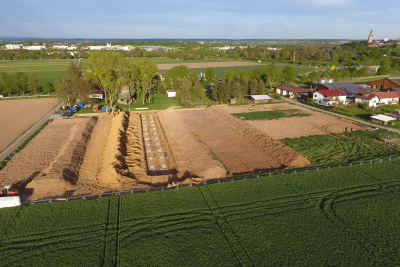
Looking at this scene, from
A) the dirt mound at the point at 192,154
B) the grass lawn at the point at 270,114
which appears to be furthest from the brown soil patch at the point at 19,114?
the grass lawn at the point at 270,114

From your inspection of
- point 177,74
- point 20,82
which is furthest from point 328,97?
point 20,82

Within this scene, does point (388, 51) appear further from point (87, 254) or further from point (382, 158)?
point (87, 254)

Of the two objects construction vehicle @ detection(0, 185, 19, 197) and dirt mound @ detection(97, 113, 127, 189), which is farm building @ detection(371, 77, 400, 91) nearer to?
dirt mound @ detection(97, 113, 127, 189)

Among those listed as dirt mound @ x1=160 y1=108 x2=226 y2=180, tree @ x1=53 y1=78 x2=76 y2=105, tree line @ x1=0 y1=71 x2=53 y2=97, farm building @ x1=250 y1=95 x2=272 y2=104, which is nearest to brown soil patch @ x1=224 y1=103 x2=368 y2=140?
dirt mound @ x1=160 y1=108 x2=226 y2=180

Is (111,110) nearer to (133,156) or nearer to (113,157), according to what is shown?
(133,156)

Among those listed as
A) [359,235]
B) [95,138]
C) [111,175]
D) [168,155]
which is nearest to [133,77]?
[95,138]
